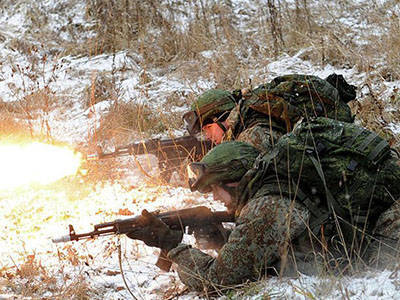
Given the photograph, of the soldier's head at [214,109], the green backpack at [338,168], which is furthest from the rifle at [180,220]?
the soldier's head at [214,109]

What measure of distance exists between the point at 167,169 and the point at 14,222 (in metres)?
2.03

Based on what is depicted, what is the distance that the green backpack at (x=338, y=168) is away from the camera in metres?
2.45

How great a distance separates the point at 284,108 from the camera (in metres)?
3.94

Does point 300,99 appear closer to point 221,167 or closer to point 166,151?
point 221,167

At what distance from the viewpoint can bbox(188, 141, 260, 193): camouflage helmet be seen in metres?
2.65

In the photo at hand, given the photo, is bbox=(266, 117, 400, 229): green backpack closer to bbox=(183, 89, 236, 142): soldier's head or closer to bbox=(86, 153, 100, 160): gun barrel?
bbox=(183, 89, 236, 142): soldier's head

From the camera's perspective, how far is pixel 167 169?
569 centimetres

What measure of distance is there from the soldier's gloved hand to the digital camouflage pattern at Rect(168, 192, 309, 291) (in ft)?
1.32

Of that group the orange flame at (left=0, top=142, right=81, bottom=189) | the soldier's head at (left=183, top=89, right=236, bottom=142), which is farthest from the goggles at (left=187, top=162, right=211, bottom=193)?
the orange flame at (left=0, top=142, right=81, bottom=189)

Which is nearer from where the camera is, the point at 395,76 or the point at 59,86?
the point at 395,76

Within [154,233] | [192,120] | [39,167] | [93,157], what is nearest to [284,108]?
[192,120]

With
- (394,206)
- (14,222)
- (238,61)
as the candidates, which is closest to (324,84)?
(394,206)

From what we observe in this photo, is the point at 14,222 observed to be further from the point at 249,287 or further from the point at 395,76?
the point at 395,76

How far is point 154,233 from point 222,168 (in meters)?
0.65
